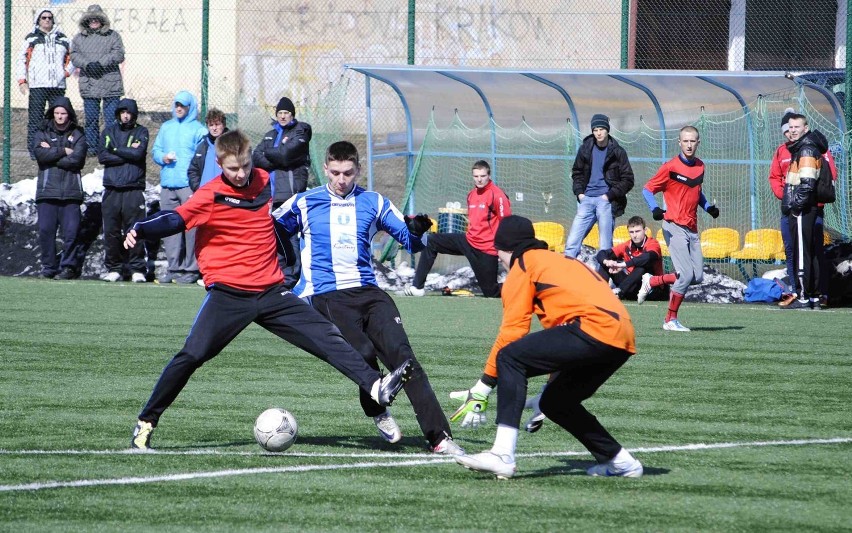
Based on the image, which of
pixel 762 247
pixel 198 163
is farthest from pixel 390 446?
pixel 762 247

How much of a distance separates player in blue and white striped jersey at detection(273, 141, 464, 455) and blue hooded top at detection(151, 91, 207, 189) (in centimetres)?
982

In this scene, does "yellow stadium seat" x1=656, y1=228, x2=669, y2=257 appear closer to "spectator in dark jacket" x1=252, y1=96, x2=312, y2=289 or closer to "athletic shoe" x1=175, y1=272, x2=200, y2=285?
"spectator in dark jacket" x1=252, y1=96, x2=312, y2=289

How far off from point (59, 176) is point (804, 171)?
966 centimetres

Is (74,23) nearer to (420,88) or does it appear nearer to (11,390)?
(420,88)

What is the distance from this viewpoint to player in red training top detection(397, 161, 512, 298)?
16781mm

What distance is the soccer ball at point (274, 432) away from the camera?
6.76 meters

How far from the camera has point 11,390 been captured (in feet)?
29.0

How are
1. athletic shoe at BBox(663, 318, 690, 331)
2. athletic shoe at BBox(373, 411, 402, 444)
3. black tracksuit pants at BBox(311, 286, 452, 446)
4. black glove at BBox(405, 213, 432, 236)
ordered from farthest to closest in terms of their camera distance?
1. athletic shoe at BBox(663, 318, 690, 331)
2. black glove at BBox(405, 213, 432, 236)
3. athletic shoe at BBox(373, 411, 402, 444)
4. black tracksuit pants at BBox(311, 286, 452, 446)

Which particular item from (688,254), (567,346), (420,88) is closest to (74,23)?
(420,88)

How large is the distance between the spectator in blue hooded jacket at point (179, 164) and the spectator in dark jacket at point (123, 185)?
307 mm

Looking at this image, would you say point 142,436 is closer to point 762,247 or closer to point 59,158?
point 59,158

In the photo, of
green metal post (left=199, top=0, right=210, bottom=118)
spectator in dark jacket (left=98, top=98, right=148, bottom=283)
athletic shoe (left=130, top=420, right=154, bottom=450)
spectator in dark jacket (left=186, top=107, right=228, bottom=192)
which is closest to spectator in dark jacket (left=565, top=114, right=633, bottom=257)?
spectator in dark jacket (left=186, top=107, right=228, bottom=192)

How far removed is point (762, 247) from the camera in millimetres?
17969

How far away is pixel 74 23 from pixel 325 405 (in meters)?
16.1
